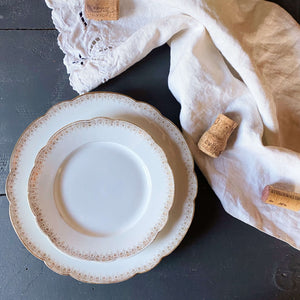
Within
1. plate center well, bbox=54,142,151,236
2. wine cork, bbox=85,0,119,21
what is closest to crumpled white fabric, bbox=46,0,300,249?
wine cork, bbox=85,0,119,21

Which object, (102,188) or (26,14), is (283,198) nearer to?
(102,188)

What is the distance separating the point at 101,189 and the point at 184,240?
0.21 meters

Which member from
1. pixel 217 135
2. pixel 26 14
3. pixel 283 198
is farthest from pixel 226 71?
pixel 26 14

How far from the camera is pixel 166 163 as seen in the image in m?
0.60

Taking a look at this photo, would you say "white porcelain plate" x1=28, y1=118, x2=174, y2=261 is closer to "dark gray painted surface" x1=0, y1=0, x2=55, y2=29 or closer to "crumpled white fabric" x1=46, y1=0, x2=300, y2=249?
"crumpled white fabric" x1=46, y1=0, x2=300, y2=249

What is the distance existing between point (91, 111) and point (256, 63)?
1.13 ft

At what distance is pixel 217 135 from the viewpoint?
1.95ft

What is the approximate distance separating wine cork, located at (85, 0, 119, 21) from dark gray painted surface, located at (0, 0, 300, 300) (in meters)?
0.11

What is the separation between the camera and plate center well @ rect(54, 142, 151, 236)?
644 millimetres

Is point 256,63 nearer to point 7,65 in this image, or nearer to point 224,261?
point 224,261

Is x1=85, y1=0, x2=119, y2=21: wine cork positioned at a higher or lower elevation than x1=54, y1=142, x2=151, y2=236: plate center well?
higher

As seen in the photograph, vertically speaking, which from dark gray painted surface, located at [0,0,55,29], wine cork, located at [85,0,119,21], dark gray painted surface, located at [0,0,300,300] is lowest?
dark gray painted surface, located at [0,0,300,300]

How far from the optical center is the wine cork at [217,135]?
60 cm

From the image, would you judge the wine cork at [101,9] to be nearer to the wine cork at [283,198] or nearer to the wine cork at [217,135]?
the wine cork at [217,135]
